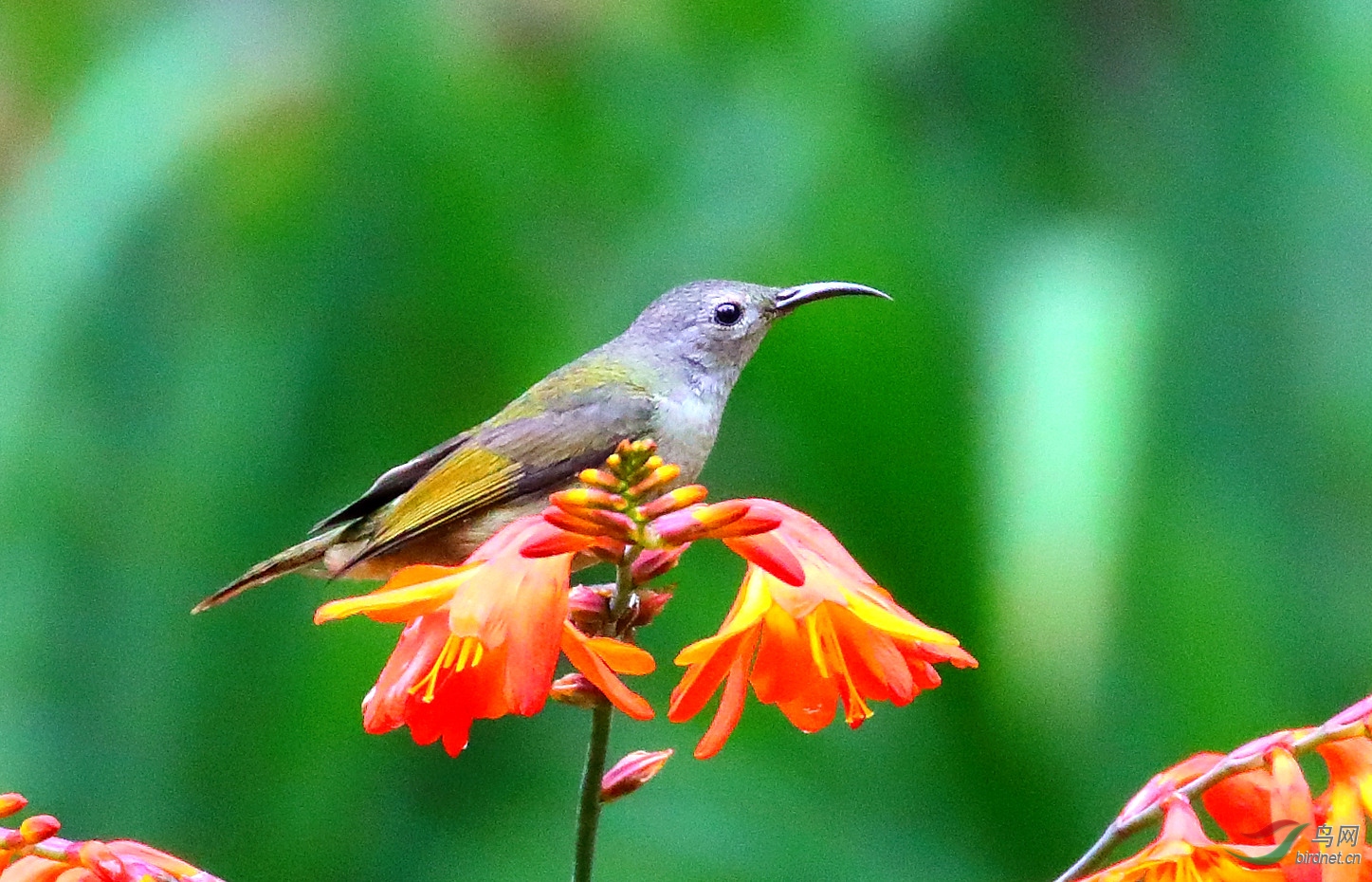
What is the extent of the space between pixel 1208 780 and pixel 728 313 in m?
A: 1.75

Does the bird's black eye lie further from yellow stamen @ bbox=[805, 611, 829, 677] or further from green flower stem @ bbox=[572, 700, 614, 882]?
green flower stem @ bbox=[572, 700, 614, 882]

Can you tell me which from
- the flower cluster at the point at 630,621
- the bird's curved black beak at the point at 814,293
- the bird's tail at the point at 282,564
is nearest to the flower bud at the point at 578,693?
the flower cluster at the point at 630,621

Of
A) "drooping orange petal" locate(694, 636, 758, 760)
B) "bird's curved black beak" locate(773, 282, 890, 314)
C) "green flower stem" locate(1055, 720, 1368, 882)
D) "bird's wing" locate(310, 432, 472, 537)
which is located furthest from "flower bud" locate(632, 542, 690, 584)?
"bird's wing" locate(310, 432, 472, 537)

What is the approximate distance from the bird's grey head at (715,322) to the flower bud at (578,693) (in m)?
1.60

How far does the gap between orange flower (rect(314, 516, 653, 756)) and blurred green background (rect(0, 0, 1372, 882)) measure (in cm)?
196

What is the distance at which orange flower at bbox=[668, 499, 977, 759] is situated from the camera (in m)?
1.03

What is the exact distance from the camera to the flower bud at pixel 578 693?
1000 millimetres

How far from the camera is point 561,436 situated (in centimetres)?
247

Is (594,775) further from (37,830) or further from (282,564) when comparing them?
(282,564)

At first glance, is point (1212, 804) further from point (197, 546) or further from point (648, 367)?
point (197, 546)

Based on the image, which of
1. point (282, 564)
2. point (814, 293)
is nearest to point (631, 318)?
point (814, 293)

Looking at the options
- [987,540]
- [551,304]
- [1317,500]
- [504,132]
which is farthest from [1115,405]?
[504,132]

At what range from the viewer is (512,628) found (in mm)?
938

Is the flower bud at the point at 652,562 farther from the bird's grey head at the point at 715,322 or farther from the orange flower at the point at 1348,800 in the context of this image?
the bird's grey head at the point at 715,322
